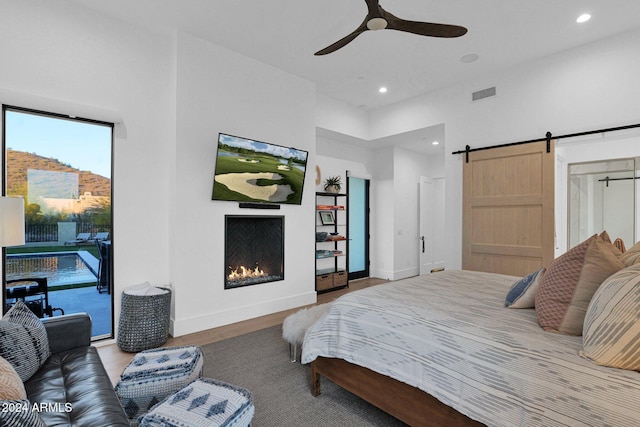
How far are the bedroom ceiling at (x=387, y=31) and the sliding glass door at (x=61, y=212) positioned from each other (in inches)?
50.5

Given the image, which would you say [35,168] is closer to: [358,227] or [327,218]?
[327,218]

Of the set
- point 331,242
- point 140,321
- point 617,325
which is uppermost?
point 617,325

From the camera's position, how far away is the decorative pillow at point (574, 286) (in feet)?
4.69

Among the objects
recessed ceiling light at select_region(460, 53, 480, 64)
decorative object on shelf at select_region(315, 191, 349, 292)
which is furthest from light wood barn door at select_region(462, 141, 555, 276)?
decorative object on shelf at select_region(315, 191, 349, 292)

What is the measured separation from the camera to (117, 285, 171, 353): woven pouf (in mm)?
2984

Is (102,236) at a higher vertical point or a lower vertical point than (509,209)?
lower

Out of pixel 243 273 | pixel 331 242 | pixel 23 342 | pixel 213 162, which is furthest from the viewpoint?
pixel 331 242

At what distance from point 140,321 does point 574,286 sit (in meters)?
3.34

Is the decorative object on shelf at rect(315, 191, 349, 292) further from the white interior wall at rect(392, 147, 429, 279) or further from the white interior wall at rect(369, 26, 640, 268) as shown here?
the white interior wall at rect(369, 26, 640, 268)

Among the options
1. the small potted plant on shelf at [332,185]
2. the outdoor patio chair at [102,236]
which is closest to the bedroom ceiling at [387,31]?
the small potted plant on shelf at [332,185]

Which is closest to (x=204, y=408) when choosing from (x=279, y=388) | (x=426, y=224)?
(x=279, y=388)

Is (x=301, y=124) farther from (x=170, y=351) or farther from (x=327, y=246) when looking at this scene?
(x=170, y=351)

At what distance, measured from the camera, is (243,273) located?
4105 mm

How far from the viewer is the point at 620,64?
11.1ft
